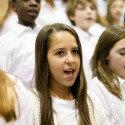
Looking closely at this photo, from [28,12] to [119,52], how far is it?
0.59 metres

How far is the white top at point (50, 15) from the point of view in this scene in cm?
214

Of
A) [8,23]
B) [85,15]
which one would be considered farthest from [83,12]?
[8,23]

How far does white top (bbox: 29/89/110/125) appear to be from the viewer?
99 cm

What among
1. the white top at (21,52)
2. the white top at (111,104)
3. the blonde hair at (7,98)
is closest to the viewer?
the blonde hair at (7,98)

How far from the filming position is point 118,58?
137 centimetres

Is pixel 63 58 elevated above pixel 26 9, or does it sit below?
below

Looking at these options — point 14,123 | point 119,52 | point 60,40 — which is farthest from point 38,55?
point 119,52

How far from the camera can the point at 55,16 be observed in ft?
7.29

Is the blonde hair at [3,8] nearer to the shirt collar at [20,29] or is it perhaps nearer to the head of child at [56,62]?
the shirt collar at [20,29]

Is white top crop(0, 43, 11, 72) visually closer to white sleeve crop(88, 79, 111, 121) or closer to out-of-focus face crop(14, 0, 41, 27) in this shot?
out-of-focus face crop(14, 0, 41, 27)

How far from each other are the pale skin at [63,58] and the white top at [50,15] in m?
1.11

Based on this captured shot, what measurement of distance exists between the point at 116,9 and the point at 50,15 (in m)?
0.71

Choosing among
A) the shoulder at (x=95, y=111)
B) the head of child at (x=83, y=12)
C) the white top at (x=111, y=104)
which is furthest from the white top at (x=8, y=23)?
the shoulder at (x=95, y=111)

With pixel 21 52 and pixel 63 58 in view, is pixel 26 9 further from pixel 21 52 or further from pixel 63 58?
pixel 63 58
